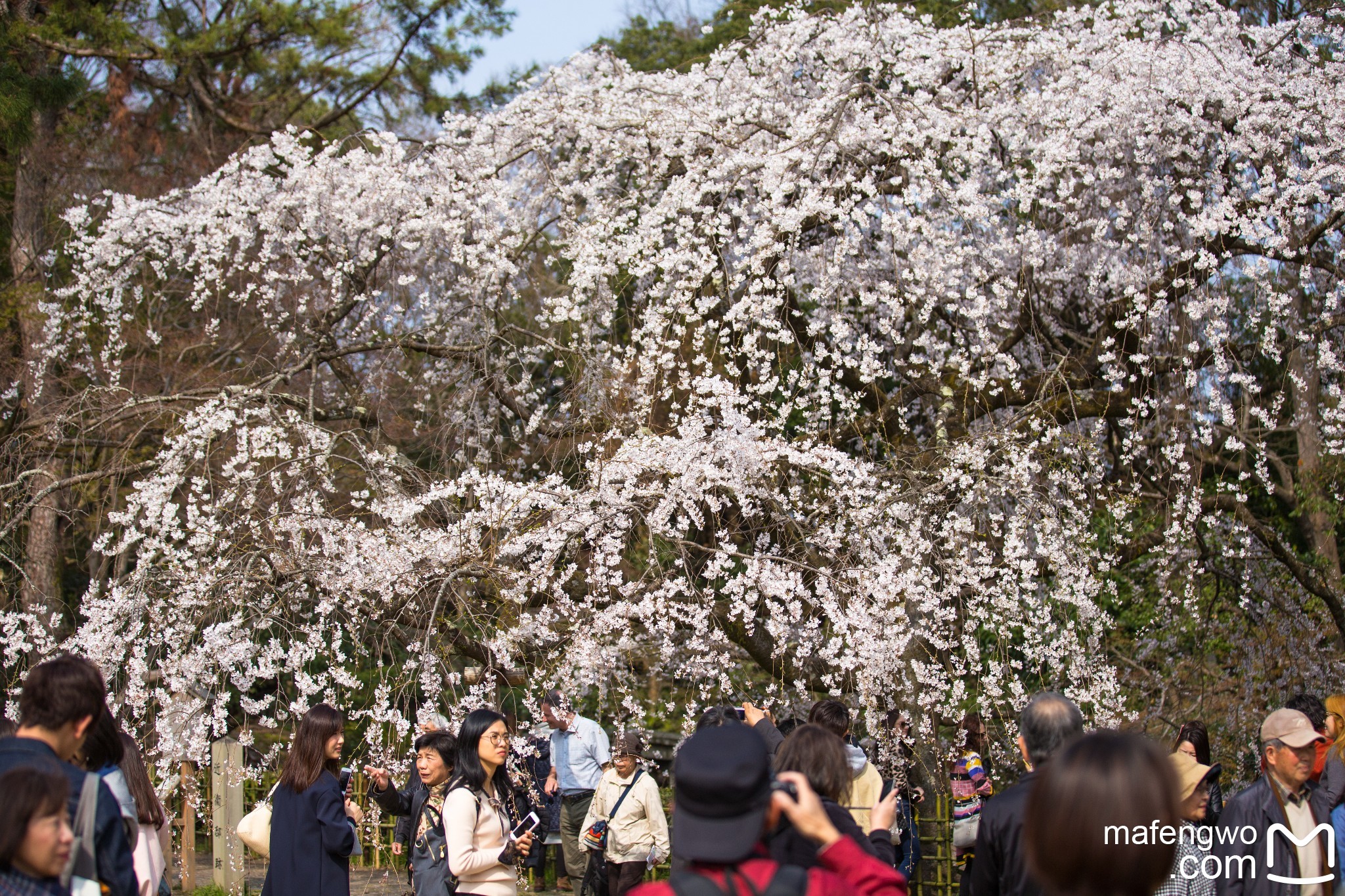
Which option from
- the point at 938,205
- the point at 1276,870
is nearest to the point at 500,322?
the point at 938,205

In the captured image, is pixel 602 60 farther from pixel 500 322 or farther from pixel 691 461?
pixel 691 461

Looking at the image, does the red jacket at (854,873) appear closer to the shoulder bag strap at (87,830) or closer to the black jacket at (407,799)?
the shoulder bag strap at (87,830)

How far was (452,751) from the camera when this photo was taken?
4.08 metres

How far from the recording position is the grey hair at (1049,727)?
261 centimetres

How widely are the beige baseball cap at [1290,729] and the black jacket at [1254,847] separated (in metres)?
0.14

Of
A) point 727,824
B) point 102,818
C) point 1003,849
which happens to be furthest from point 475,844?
point 727,824

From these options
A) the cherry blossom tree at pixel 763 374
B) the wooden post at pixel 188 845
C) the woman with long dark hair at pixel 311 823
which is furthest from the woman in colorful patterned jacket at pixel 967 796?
the wooden post at pixel 188 845

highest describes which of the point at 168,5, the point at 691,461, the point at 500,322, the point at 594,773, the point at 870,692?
the point at 168,5

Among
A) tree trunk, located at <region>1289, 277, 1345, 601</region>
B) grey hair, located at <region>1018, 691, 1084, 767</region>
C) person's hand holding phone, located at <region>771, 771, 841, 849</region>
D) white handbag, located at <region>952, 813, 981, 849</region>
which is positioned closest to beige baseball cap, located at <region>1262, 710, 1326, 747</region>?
grey hair, located at <region>1018, 691, 1084, 767</region>

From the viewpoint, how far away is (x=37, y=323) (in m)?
9.23

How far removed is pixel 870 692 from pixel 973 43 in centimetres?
488

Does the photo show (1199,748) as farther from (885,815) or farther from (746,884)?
(746,884)

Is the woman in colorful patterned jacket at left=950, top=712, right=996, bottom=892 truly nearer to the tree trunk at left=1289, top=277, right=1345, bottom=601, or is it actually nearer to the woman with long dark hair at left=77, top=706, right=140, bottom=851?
the woman with long dark hair at left=77, top=706, right=140, bottom=851

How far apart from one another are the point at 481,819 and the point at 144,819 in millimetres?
1017
